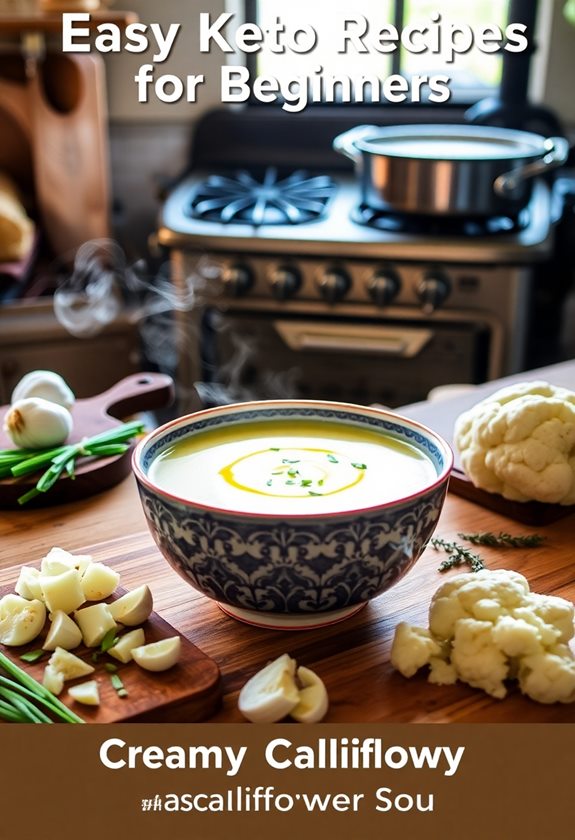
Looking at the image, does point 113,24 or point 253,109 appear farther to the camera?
point 253,109

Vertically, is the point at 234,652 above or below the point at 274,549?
below

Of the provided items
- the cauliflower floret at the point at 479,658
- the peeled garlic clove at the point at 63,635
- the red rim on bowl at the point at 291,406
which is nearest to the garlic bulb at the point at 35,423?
the red rim on bowl at the point at 291,406

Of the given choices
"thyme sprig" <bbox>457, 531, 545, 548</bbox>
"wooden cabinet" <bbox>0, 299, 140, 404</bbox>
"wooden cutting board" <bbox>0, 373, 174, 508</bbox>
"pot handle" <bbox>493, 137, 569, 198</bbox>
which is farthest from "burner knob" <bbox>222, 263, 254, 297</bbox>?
"thyme sprig" <bbox>457, 531, 545, 548</bbox>

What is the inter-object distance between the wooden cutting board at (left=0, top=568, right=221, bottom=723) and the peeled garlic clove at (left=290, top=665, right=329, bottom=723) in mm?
66

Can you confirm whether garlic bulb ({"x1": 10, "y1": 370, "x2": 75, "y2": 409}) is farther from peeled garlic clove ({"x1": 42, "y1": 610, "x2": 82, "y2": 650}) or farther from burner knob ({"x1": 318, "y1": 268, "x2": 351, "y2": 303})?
burner knob ({"x1": 318, "y1": 268, "x2": 351, "y2": 303})

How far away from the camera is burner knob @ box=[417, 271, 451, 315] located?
249 centimetres

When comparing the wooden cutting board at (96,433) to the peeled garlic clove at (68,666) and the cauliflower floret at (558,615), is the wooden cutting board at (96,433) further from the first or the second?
the cauliflower floret at (558,615)

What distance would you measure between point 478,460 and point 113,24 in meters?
2.15

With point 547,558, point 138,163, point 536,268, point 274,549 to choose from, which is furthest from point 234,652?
point 138,163

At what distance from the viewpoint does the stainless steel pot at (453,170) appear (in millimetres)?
2385

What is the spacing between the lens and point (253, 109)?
327 cm

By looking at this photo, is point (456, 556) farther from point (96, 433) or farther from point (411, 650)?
point (96, 433)

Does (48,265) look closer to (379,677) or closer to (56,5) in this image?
(56,5)

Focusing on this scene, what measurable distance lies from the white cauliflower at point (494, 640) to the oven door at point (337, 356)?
5.65 ft
